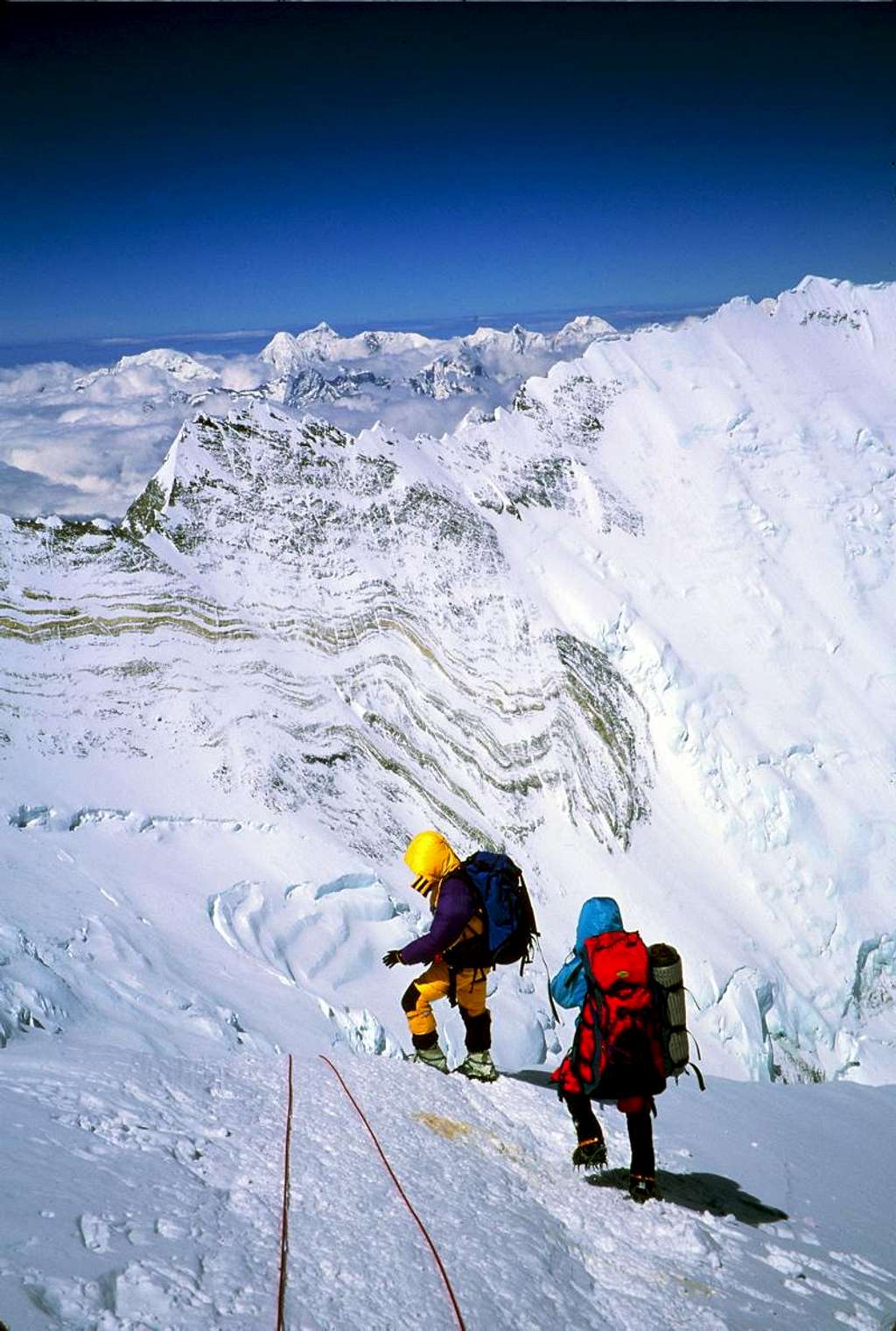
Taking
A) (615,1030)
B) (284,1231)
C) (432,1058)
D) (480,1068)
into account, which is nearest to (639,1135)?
(615,1030)

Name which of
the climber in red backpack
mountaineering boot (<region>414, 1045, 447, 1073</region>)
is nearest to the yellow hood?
the climber in red backpack

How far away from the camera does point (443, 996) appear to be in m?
7.36

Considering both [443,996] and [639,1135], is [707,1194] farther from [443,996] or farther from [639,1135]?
[443,996]

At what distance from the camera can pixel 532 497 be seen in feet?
114

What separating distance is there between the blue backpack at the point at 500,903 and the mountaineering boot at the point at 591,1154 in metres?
Result: 1.43

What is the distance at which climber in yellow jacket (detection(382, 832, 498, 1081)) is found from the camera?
660cm

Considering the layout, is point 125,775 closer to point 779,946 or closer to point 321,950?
point 321,950

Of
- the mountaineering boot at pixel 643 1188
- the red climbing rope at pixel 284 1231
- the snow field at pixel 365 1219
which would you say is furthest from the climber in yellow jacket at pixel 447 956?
the mountaineering boot at pixel 643 1188

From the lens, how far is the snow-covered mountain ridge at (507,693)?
46.3 feet

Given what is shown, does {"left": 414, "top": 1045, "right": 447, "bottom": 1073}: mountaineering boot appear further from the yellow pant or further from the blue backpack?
the blue backpack

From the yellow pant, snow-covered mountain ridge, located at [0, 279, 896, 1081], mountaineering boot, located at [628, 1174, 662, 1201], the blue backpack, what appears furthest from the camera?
snow-covered mountain ridge, located at [0, 279, 896, 1081]

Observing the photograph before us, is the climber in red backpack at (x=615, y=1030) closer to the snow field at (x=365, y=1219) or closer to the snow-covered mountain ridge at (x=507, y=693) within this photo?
the snow field at (x=365, y=1219)

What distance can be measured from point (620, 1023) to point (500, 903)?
5.71 ft

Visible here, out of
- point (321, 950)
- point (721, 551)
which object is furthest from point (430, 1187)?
point (721, 551)
